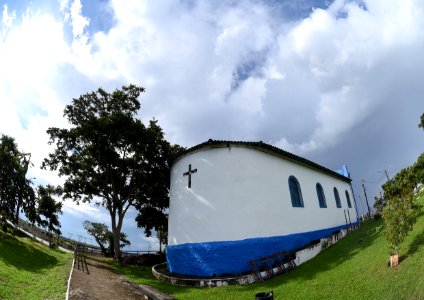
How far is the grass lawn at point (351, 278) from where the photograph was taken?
7955 millimetres

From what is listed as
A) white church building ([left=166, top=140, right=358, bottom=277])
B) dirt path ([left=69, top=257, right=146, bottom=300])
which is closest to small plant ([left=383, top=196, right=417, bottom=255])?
white church building ([left=166, top=140, right=358, bottom=277])

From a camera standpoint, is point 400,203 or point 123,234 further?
point 123,234

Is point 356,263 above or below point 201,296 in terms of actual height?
above

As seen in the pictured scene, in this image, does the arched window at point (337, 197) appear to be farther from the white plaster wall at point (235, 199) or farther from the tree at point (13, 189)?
the tree at point (13, 189)

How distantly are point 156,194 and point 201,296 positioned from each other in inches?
525

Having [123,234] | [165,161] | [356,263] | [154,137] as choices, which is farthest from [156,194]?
[123,234]

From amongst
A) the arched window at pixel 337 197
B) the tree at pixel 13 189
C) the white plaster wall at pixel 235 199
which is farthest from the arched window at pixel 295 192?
the tree at pixel 13 189

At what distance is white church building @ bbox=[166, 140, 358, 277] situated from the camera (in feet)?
46.6

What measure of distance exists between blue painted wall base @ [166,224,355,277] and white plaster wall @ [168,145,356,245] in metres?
0.32

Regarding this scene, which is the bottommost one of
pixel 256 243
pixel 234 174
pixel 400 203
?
pixel 256 243

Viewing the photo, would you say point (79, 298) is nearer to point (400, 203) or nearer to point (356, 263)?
point (356, 263)

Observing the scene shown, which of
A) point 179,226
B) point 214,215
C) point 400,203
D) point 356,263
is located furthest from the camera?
point 179,226

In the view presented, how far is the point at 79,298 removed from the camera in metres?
10.2

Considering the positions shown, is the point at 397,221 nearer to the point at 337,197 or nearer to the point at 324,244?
the point at 324,244
